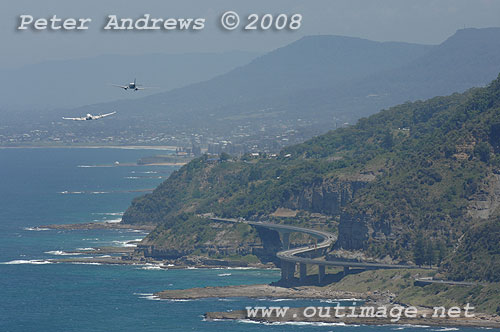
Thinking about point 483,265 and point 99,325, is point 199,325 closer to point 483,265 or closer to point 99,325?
point 99,325

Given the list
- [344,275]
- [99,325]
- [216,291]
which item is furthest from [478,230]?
[99,325]

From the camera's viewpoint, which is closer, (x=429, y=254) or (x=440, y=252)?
(x=429, y=254)

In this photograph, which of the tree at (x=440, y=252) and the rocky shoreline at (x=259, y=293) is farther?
the tree at (x=440, y=252)

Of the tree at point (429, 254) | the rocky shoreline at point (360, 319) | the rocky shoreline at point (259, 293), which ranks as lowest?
the rocky shoreline at point (360, 319)

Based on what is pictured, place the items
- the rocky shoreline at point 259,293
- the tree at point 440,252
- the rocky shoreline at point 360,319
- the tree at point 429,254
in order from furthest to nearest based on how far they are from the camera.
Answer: the tree at point 440,252 < the tree at point 429,254 < the rocky shoreline at point 259,293 < the rocky shoreline at point 360,319

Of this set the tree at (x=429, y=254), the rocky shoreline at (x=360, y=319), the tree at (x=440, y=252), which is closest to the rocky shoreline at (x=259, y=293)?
the tree at (x=429, y=254)

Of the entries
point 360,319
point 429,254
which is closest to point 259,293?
point 429,254

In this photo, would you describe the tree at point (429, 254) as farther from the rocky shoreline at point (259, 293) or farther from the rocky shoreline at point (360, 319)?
the rocky shoreline at point (360, 319)

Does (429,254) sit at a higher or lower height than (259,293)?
higher

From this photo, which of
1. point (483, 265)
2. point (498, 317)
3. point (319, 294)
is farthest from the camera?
point (319, 294)

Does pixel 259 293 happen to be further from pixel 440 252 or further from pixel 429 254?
→ pixel 440 252

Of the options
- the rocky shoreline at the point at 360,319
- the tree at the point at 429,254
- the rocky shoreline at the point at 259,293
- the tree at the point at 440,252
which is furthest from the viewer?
the tree at the point at 440,252
